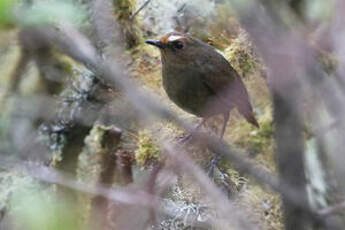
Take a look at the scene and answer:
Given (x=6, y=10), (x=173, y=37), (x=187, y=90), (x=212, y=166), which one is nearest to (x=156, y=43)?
(x=173, y=37)

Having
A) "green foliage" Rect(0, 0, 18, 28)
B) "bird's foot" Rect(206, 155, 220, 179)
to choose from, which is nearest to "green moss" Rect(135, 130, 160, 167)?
"bird's foot" Rect(206, 155, 220, 179)

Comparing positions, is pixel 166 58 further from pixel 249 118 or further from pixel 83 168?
pixel 83 168

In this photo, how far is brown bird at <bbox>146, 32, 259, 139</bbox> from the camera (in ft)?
8.38

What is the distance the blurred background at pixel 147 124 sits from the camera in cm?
211

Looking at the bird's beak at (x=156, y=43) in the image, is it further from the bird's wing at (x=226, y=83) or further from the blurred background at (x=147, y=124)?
the bird's wing at (x=226, y=83)

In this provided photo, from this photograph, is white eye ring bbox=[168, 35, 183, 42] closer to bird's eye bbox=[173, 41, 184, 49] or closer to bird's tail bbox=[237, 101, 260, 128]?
bird's eye bbox=[173, 41, 184, 49]

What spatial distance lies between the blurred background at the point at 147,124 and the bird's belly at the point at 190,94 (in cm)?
7

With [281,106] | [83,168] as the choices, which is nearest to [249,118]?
[281,106]

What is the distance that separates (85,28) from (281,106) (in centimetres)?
91

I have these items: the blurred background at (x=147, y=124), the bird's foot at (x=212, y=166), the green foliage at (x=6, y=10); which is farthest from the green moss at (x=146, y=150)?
the green foliage at (x=6, y=10)

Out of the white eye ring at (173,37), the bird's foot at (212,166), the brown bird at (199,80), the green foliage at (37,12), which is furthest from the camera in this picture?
the white eye ring at (173,37)

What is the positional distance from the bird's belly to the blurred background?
0.07 meters

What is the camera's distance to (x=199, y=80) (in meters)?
2.75

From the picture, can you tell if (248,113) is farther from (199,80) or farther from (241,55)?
(241,55)
